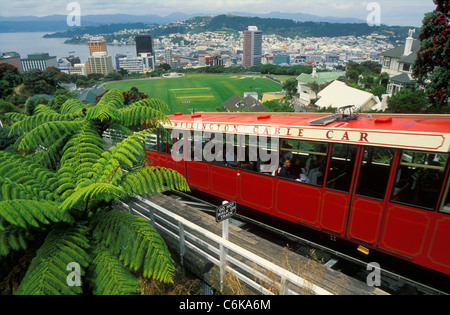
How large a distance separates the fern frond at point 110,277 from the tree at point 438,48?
878 inches

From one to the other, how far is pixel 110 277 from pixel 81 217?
5.00ft

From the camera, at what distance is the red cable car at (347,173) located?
5168 mm

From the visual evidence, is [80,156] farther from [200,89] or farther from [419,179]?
[200,89]

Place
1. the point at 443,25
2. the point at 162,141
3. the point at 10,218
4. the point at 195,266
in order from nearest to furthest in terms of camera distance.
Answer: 1. the point at 10,218
2. the point at 195,266
3. the point at 162,141
4. the point at 443,25

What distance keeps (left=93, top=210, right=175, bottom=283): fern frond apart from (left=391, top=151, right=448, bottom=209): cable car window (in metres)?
4.67

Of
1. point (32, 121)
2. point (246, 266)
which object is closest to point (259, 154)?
point (246, 266)

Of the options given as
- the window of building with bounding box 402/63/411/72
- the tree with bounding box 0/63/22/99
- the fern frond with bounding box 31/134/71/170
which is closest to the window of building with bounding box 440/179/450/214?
the fern frond with bounding box 31/134/71/170

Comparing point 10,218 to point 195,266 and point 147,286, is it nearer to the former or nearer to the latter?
point 147,286

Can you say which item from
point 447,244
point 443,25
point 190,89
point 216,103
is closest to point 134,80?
point 190,89

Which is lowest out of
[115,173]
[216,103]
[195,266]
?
[216,103]

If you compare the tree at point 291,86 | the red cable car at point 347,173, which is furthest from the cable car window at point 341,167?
the tree at point 291,86

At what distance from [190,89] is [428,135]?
464ft

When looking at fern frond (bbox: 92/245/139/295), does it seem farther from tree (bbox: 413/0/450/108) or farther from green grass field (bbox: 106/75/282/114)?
green grass field (bbox: 106/75/282/114)

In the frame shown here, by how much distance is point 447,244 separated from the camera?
16.4 ft
